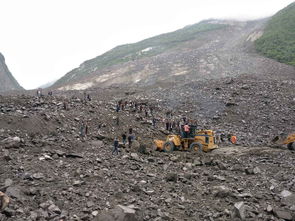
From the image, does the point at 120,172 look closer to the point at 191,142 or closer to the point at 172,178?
the point at 172,178

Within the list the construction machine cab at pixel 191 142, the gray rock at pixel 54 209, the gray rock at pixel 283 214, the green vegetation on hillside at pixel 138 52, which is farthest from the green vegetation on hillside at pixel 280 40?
the gray rock at pixel 54 209

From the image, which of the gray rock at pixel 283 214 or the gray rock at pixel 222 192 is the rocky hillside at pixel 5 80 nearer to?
the gray rock at pixel 222 192

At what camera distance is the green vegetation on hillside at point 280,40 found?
46.0m

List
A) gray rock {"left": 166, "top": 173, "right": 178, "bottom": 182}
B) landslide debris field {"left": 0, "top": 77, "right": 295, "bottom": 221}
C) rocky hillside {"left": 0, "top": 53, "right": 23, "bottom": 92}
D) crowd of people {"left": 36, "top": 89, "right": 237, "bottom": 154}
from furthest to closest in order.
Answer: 1. rocky hillside {"left": 0, "top": 53, "right": 23, "bottom": 92}
2. crowd of people {"left": 36, "top": 89, "right": 237, "bottom": 154}
3. gray rock {"left": 166, "top": 173, "right": 178, "bottom": 182}
4. landslide debris field {"left": 0, "top": 77, "right": 295, "bottom": 221}

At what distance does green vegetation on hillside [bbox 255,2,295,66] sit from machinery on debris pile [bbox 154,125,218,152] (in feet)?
100

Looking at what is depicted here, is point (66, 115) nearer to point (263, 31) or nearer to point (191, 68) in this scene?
point (191, 68)

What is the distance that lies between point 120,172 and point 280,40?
49649 mm

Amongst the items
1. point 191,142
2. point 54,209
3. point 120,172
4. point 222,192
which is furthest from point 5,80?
point 222,192

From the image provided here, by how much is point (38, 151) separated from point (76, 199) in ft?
15.7

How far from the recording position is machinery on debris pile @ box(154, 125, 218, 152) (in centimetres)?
1496

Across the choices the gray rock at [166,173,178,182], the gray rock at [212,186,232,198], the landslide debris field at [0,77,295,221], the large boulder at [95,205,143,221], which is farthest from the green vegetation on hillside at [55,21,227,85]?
the large boulder at [95,205,143,221]

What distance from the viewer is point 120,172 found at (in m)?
9.99

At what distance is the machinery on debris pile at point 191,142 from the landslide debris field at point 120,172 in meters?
0.52

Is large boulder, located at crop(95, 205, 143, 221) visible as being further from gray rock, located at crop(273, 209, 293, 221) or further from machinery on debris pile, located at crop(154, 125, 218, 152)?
machinery on debris pile, located at crop(154, 125, 218, 152)
